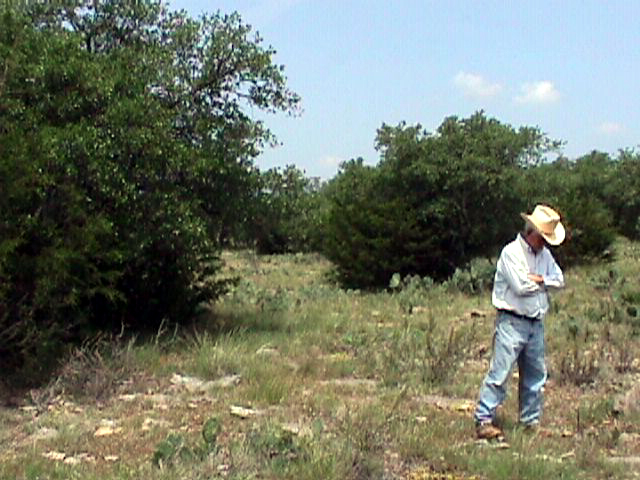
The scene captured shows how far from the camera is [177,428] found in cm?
781

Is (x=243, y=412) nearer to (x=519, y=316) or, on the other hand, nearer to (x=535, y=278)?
(x=519, y=316)

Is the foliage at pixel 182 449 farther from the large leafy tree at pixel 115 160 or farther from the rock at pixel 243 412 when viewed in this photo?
the large leafy tree at pixel 115 160

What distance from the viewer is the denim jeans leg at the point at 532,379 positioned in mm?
7773

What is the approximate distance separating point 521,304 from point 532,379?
73cm

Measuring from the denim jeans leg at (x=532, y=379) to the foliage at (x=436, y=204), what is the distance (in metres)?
14.6

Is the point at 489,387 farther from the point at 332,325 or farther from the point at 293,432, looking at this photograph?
the point at 332,325

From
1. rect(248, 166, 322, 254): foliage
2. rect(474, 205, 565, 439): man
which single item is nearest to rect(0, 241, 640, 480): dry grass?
rect(474, 205, 565, 439): man

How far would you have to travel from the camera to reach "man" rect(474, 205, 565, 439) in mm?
7523

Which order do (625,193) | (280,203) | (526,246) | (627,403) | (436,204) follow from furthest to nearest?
(625,193)
(436,204)
(280,203)
(627,403)
(526,246)

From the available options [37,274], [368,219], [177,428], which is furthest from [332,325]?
[368,219]

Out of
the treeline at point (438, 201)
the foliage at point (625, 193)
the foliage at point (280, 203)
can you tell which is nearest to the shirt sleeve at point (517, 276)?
the foliage at point (280, 203)

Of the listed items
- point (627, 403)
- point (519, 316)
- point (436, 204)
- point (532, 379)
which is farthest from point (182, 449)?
point (436, 204)

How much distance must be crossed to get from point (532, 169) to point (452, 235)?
264 cm

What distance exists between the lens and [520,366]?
789 cm
